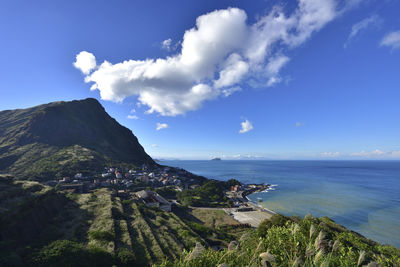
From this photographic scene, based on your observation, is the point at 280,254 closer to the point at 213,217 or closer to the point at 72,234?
the point at 72,234

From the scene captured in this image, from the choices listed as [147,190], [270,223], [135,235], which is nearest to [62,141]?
[147,190]

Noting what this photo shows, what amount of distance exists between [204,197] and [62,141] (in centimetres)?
11627

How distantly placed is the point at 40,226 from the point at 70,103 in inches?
7226

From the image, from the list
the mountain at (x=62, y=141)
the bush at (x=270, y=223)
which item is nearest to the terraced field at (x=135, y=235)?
the bush at (x=270, y=223)

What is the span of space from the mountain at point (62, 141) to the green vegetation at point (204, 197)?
54150 millimetres

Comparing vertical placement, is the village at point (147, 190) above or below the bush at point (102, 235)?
below

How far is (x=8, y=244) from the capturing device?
1633 centimetres

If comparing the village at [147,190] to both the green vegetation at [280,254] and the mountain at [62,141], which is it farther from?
the green vegetation at [280,254]

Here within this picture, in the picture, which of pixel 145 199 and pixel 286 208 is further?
pixel 286 208

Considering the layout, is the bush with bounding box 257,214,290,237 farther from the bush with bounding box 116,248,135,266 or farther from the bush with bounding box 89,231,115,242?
the bush with bounding box 89,231,115,242

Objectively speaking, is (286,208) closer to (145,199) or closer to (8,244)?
(145,199)

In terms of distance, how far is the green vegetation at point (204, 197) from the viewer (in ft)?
201

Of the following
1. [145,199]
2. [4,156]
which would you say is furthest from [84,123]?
[145,199]

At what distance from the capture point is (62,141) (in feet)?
405
